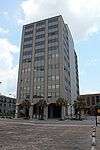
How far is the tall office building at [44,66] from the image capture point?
96.2 meters

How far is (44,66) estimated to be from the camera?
334 ft

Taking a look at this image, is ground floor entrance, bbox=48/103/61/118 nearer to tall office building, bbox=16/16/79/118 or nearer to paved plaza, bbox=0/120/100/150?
tall office building, bbox=16/16/79/118

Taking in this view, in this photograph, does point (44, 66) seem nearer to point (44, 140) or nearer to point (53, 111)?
point (53, 111)

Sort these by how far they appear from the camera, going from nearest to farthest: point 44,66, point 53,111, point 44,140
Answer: point 44,140
point 53,111
point 44,66

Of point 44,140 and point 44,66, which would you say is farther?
point 44,66

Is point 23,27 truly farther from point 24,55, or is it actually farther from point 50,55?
point 50,55

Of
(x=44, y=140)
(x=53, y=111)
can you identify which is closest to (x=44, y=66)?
(x=53, y=111)

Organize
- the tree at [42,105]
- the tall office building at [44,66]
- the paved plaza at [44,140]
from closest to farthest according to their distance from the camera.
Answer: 1. the paved plaza at [44,140]
2. the tree at [42,105]
3. the tall office building at [44,66]

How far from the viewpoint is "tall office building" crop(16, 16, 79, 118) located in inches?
3789

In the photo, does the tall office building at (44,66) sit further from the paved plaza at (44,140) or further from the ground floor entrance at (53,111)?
the paved plaza at (44,140)

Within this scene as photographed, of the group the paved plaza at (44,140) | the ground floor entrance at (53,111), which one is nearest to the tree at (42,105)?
the ground floor entrance at (53,111)

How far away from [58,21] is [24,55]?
80.7 feet

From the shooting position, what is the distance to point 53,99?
9406 cm

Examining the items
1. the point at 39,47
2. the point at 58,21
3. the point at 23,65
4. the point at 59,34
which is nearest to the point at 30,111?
the point at 23,65
